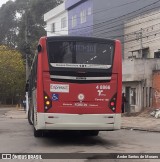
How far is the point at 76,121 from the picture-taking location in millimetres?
13781

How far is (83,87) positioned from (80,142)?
88.2 inches

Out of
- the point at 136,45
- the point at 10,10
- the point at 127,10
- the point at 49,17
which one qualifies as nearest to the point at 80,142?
the point at 136,45

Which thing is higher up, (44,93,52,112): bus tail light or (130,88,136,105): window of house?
(44,93,52,112): bus tail light

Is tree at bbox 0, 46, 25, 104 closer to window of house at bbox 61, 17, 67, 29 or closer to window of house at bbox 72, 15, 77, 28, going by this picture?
window of house at bbox 61, 17, 67, 29

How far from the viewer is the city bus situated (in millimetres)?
13773

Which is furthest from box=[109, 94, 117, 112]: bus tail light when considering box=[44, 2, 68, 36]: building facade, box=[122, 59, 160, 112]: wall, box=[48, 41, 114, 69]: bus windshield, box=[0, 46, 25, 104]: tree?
box=[0, 46, 25, 104]: tree

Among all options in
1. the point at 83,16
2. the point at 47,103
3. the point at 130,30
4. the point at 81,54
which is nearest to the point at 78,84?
the point at 81,54

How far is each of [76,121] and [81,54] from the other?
2269mm

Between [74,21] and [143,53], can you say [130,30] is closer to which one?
[143,53]

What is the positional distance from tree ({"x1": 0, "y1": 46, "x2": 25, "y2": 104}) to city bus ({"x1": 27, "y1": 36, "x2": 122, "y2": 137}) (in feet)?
165

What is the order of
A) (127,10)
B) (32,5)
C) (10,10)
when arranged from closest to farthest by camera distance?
(127,10), (32,5), (10,10)

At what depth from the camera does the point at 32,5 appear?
76812 mm

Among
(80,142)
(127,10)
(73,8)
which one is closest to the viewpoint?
(80,142)

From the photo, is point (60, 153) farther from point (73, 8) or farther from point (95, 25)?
point (73, 8)
